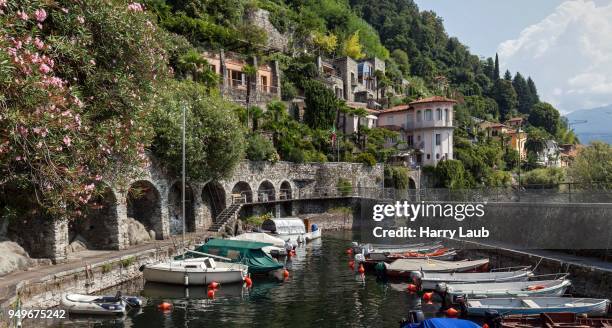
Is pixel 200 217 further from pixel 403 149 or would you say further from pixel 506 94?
pixel 506 94

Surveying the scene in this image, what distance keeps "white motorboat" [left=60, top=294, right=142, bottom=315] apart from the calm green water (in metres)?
0.33

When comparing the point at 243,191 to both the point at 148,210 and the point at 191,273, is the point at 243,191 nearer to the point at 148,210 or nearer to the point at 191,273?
the point at 148,210

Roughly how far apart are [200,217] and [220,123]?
25.8ft

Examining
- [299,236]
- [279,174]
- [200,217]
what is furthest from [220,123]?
[279,174]

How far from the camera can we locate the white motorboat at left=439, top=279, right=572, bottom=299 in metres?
20.1

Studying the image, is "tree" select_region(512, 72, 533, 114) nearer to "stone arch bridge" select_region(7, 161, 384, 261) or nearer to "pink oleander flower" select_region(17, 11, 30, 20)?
"stone arch bridge" select_region(7, 161, 384, 261)

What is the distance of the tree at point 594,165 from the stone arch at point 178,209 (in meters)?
27.8

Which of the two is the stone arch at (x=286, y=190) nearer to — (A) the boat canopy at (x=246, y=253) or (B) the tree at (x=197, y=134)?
(B) the tree at (x=197, y=134)

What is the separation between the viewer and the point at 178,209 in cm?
3734

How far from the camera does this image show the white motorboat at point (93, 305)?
18.7m

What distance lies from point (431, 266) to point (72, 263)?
1738 cm

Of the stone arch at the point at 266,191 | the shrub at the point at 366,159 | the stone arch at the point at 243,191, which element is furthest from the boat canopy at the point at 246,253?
the shrub at the point at 366,159

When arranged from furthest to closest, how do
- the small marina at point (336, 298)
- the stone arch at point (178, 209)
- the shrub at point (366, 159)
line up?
the shrub at point (366, 159)
the stone arch at point (178, 209)
the small marina at point (336, 298)

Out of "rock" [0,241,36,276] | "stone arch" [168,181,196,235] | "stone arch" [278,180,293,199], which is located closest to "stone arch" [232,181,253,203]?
"stone arch" [278,180,293,199]
